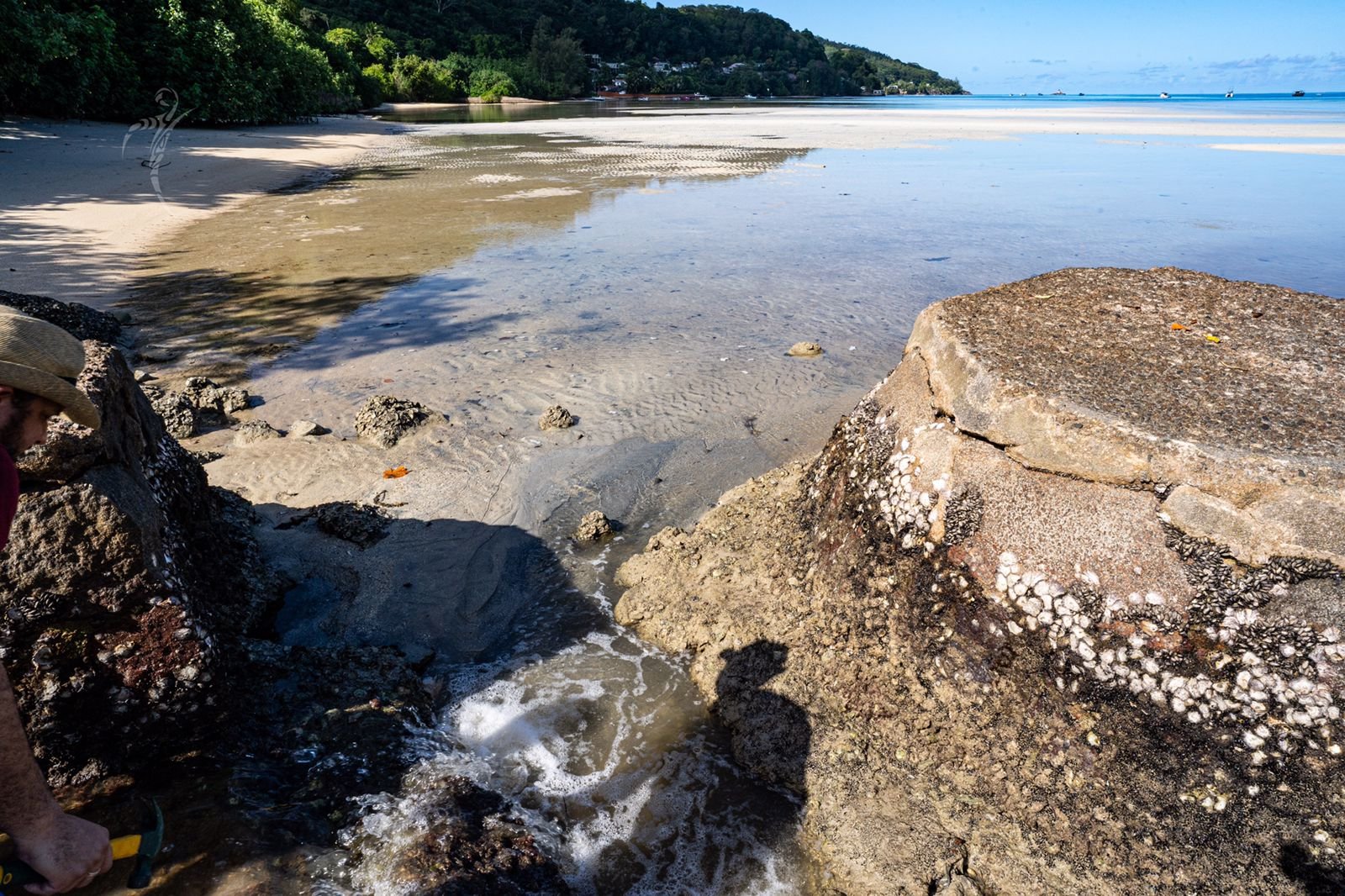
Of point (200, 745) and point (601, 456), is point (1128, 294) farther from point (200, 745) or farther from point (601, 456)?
point (200, 745)

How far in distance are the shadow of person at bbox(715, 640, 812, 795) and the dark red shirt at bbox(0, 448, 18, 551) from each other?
7.70 feet

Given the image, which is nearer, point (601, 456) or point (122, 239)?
point (601, 456)

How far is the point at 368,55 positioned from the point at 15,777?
64385 millimetres

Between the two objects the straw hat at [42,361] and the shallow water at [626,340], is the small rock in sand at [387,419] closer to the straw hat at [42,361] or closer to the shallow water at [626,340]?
the shallow water at [626,340]

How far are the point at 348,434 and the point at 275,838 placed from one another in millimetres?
3536

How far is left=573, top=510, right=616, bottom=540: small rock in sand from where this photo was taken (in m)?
4.37

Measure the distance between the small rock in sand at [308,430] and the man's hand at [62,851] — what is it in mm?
3920

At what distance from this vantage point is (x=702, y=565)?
146 inches

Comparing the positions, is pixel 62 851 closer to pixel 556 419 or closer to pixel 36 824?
pixel 36 824

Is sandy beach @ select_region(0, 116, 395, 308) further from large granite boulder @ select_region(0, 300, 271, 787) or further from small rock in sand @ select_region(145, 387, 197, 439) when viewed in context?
large granite boulder @ select_region(0, 300, 271, 787)

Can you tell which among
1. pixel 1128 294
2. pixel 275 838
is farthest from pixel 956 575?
pixel 275 838

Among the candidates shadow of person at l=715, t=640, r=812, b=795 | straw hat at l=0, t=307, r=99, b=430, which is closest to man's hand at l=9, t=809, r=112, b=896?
straw hat at l=0, t=307, r=99, b=430

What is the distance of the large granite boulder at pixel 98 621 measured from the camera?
7.38 ft

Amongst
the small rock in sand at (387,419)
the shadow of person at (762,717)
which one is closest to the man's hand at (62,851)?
the shadow of person at (762,717)
